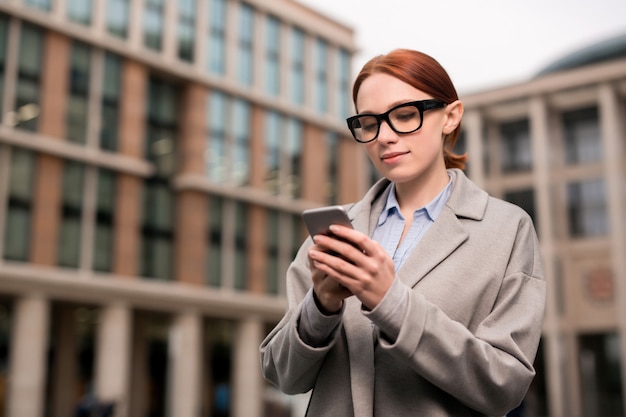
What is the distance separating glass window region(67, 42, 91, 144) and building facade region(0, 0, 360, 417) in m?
0.07

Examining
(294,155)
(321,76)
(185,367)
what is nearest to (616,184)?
(321,76)

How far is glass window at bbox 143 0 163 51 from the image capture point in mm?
35438

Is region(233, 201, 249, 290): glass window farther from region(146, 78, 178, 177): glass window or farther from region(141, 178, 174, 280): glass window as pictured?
region(146, 78, 178, 177): glass window

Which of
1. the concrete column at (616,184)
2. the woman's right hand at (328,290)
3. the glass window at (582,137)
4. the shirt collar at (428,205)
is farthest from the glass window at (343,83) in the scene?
the woman's right hand at (328,290)

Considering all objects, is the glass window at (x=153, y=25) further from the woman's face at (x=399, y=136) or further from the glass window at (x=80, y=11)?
the woman's face at (x=399, y=136)

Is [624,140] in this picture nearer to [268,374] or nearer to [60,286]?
[60,286]

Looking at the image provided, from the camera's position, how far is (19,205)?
30312 mm

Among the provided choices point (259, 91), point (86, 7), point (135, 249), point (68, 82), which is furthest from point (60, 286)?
point (259, 91)

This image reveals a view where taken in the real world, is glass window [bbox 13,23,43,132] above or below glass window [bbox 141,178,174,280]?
above

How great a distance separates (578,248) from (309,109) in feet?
56.9

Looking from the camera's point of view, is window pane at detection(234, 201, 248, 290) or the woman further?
window pane at detection(234, 201, 248, 290)

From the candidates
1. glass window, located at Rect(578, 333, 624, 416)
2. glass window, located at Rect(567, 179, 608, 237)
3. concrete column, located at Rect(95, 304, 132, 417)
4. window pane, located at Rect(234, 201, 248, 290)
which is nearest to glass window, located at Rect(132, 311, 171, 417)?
concrete column, located at Rect(95, 304, 132, 417)

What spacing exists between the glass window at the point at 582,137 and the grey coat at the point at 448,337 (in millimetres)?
44647

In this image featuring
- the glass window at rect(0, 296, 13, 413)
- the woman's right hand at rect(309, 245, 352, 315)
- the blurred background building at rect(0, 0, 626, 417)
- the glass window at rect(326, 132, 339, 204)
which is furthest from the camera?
the glass window at rect(326, 132, 339, 204)
